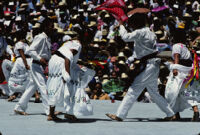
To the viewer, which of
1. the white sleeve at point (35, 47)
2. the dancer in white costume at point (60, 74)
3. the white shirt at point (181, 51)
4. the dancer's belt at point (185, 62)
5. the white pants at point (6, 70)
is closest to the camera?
the dancer in white costume at point (60, 74)

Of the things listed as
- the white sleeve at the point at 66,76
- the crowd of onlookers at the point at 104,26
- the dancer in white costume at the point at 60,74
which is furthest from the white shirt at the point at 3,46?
the white sleeve at the point at 66,76

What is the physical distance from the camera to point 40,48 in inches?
348

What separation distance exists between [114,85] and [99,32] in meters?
2.69

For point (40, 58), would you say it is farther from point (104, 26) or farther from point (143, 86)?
point (104, 26)

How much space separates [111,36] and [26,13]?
13.6ft

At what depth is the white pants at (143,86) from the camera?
789cm

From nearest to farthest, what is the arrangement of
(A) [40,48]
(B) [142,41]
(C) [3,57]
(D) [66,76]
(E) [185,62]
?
1. (D) [66,76]
2. (B) [142,41]
3. (E) [185,62]
4. (A) [40,48]
5. (C) [3,57]

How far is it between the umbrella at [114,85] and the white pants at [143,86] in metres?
5.22

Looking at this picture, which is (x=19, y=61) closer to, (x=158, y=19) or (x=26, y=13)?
(x=158, y=19)

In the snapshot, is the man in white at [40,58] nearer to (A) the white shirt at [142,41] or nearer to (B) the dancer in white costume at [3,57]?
(A) the white shirt at [142,41]

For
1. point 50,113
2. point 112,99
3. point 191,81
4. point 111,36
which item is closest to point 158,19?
point 111,36

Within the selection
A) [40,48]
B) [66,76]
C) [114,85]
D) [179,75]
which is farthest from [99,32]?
[66,76]

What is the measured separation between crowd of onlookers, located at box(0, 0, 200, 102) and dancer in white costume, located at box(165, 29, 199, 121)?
8.63 ft

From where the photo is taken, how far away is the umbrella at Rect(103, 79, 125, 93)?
1334 cm
